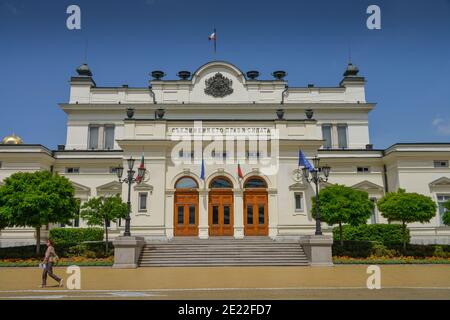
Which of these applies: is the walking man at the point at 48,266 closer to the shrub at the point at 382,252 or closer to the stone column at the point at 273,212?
the stone column at the point at 273,212

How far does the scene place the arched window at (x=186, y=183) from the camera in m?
27.4

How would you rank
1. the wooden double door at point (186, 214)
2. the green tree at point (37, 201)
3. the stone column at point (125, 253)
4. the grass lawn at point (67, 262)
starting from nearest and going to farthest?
1. the stone column at point (125, 253)
2. the grass lawn at point (67, 262)
3. the green tree at point (37, 201)
4. the wooden double door at point (186, 214)

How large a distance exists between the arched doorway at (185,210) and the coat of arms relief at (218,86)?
16.9 m

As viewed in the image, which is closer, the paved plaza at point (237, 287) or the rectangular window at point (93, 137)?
the paved plaza at point (237, 287)

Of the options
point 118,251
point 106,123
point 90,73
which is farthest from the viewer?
point 90,73

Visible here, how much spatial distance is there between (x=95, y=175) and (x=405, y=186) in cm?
2607

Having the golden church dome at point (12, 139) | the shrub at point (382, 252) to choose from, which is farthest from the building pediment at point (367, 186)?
the golden church dome at point (12, 139)

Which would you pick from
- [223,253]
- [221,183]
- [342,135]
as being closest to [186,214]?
[221,183]

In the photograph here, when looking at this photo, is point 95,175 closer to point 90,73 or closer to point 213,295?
point 90,73

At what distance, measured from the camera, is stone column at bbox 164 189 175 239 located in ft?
87.2

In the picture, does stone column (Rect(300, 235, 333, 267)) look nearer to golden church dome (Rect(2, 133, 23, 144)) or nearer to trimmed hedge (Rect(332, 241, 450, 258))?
trimmed hedge (Rect(332, 241, 450, 258))

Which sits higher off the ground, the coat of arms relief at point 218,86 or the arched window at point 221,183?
the coat of arms relief at point 218,86

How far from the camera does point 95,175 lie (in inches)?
1345
